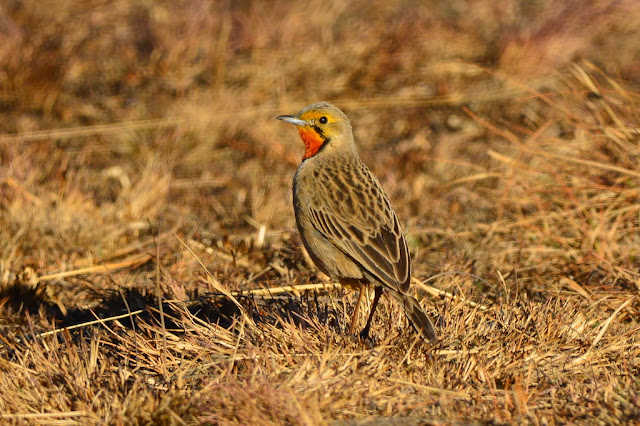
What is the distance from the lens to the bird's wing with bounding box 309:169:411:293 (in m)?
4.16

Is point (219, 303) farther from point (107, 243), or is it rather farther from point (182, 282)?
point (107, 243)

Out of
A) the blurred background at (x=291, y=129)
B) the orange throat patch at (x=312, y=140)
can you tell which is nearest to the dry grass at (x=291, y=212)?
the blurred background at (x=291, y=129)

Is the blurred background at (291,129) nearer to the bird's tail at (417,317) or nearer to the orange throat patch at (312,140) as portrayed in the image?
the orange throat patch at (312,140)

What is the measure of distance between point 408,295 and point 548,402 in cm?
86

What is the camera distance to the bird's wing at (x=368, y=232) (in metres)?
4.16

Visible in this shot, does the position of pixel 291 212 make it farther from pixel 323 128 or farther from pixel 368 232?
pixel 368 232

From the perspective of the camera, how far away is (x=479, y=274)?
5.59 meters

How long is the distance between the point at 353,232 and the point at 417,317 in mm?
671

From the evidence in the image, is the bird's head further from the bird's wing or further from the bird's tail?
the bird's tail

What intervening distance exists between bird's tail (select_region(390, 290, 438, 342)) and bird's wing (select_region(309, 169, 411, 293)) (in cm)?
6

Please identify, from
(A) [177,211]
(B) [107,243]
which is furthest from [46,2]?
(B) [107,243]

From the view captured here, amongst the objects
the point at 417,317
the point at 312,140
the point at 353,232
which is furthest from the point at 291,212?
the point at 417,317

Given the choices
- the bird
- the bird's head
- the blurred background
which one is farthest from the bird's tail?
the blurred background

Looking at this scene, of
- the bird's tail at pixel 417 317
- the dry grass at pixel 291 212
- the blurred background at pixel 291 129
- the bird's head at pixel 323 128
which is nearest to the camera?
the dry grass at pixel 291 212
